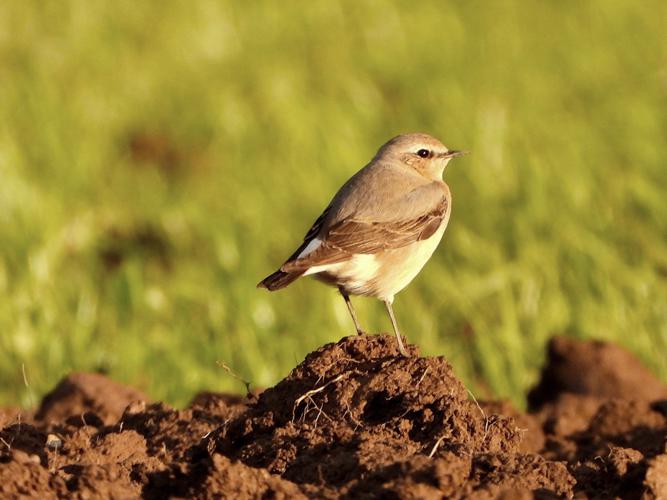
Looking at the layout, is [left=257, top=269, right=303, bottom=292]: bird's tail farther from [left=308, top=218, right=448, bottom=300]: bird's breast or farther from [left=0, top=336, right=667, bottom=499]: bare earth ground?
[left=0, top=336, right=667, bottom=499]: bare earth ground

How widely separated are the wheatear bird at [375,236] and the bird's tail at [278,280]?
1.0 inches

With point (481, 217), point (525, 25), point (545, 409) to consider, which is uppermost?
point (525, 25)

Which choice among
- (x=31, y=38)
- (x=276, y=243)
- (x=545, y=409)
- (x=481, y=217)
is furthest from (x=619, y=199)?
(x=31, y=38)

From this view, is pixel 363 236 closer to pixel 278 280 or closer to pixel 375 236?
pixel 375 236

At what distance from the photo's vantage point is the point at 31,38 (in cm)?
1452

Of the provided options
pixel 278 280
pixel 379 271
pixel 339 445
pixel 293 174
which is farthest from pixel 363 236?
pixel 293 174

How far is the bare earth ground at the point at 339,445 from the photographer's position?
4.21 m

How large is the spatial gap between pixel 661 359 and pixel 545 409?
137cm

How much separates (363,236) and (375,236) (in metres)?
0.08

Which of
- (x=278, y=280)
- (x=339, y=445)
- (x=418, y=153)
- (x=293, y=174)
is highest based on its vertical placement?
(x=418, y=153)

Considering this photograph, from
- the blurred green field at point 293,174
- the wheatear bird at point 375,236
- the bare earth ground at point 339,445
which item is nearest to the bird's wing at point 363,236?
the wheatear bird at point 375,236

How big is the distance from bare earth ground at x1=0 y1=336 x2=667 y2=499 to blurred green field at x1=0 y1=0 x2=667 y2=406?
163 centimetres

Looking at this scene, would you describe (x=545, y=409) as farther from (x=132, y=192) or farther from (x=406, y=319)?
(x=132, y=192)

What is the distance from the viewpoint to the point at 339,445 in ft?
15.4
